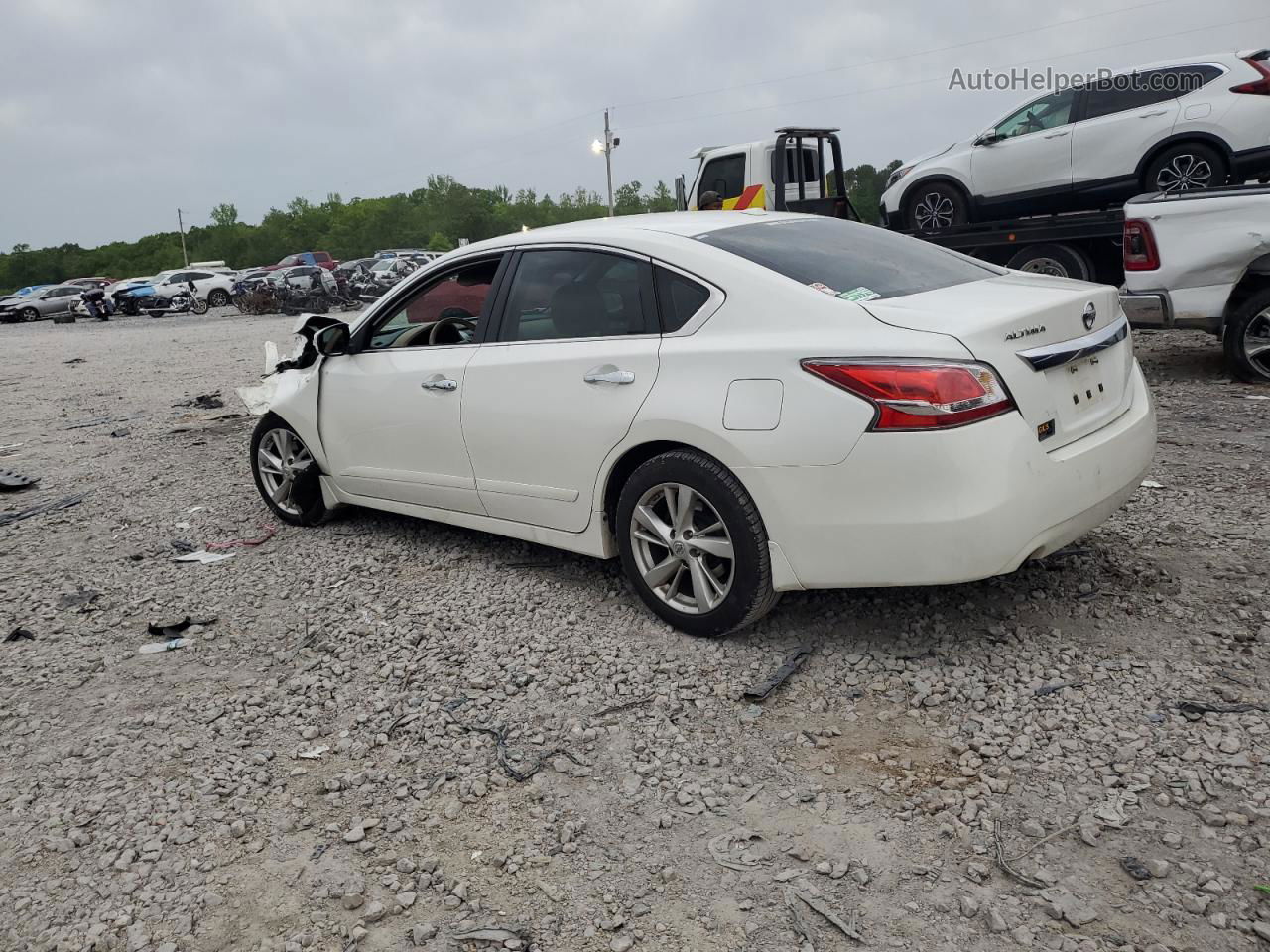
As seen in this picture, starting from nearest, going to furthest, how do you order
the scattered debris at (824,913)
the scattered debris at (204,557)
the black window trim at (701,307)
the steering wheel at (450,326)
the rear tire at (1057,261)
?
1. the scattered debris at (824,913)
2. the black window trim at (701,307)
3. the steering wheel at (450,326)
4. the scattered debris at (204,557)
5. the rear tire at (1057,261)

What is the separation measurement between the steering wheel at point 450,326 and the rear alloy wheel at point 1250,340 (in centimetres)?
595

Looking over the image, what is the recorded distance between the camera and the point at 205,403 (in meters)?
11.1

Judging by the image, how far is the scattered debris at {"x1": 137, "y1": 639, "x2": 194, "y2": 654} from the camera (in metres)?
4.22

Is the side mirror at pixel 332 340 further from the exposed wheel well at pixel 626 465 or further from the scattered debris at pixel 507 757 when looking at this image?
the scattered debris at pixel 507 757

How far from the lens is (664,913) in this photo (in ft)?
8.06

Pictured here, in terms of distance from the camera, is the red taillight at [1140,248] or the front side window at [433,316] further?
the red taillight at [1140,248]

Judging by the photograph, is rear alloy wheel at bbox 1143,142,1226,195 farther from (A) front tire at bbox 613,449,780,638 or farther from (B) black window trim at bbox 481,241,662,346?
(A) front tire at bbox 613,449,780,638

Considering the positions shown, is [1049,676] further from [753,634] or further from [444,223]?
[444,223]

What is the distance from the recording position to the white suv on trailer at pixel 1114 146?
9672 millimetres

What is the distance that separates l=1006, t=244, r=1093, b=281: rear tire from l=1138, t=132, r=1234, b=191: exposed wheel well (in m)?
1.03

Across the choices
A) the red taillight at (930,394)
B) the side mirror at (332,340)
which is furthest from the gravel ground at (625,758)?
the side mirror at (332,340)

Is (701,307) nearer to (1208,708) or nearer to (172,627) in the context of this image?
(1208,708)

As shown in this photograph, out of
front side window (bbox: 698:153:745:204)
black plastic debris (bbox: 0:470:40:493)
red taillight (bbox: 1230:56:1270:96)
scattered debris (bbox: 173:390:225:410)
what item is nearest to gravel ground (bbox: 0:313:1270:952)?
black plastic debris (bbox: 0:470:40:493)

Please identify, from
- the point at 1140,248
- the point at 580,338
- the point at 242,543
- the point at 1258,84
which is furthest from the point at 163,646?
the point at 1258,84
